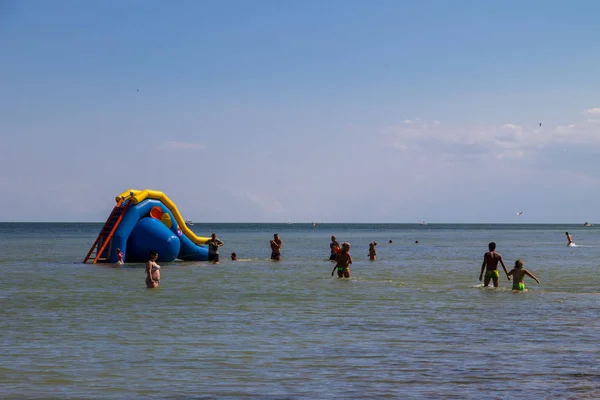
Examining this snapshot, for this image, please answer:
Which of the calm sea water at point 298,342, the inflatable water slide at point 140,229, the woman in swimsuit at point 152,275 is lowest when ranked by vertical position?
the calm sea water at point 298,342

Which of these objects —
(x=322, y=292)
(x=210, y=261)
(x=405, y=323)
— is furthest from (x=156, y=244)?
(x=405, y=323)

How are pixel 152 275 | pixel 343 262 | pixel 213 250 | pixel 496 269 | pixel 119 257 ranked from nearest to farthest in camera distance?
pixel 496 269 < pixel 152 275 < pixel 343 262 < pixel 119 257 < pixel 213 250

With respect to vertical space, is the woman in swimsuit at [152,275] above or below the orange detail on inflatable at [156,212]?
below

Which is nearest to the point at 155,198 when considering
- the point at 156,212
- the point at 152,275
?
the point at 156,212

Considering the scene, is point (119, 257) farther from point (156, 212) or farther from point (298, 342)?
point (298, 342)

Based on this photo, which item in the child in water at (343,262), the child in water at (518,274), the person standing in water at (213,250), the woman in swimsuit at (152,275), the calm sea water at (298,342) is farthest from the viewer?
the person standing in water at (213,250)

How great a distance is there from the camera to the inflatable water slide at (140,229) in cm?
3053

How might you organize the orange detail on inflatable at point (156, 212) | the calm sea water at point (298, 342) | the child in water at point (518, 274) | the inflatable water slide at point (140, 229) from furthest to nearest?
the orange detail on inflatable at point (156, 212) → the inflatable water slide at point (140, 229) → the child in water at point (518, 274) → the calm sea water at point (298, 342)

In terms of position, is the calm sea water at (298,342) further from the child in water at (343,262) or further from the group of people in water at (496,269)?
the child in water at (343,262)

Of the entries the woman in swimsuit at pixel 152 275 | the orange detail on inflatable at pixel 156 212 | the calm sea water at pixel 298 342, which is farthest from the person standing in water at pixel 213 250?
the woman in swimsuit at pixel 152 275

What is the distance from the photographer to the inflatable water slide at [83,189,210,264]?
100 ft

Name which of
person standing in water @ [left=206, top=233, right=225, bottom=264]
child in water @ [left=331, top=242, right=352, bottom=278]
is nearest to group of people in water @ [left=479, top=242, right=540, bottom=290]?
child in water @ [left=331, top=242, right=352, bottom=278]

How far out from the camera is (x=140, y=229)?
31172mm

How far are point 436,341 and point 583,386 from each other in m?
3.28
